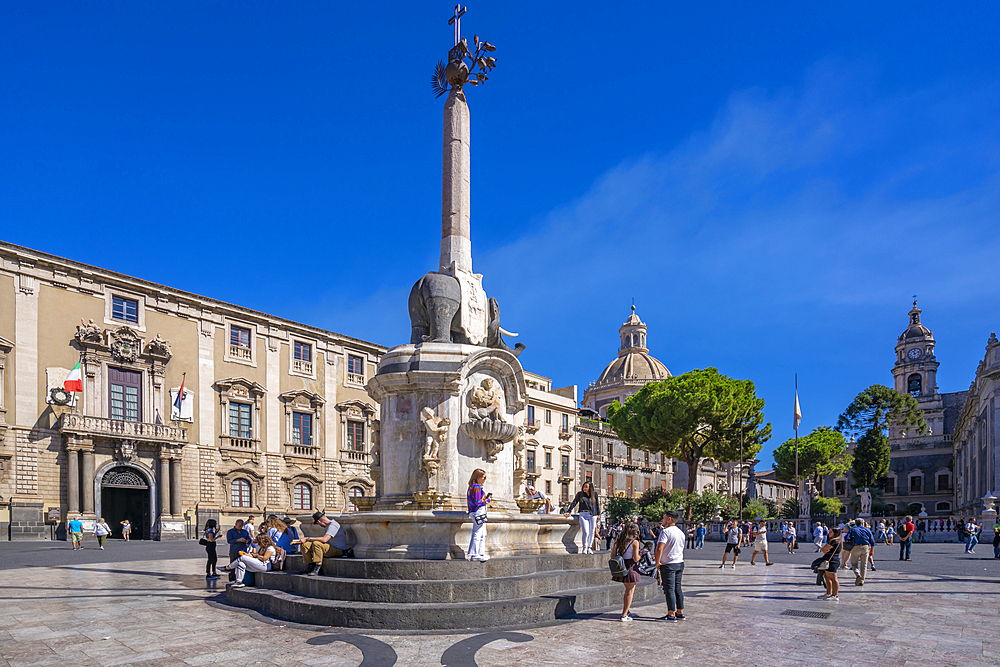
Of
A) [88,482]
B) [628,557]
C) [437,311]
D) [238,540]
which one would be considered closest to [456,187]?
[437,311]

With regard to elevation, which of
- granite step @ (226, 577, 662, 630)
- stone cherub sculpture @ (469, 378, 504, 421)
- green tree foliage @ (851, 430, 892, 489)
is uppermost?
stone cherub sculpture @ (469, 378, 504, 421)

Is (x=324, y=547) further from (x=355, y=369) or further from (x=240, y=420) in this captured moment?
(x=355, y=369)

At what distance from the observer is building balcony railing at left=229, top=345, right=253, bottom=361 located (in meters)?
42.2

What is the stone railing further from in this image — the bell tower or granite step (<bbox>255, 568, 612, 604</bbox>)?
the bell tower

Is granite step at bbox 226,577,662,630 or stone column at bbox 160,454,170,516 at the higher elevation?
granite step at bbox 226,577,662,630

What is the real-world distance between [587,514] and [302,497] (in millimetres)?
34236

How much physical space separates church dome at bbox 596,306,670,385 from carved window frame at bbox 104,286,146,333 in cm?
7088

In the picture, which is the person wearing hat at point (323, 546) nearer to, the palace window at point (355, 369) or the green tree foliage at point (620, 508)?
the palace window at point (355, 369)

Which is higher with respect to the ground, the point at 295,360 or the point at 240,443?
the point at 295,360

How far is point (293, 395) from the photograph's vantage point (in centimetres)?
4481

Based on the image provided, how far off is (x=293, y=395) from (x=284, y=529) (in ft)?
105

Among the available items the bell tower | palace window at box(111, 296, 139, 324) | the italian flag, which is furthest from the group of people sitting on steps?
the bell tower

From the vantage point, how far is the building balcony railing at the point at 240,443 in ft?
134

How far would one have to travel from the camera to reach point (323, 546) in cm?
1162
